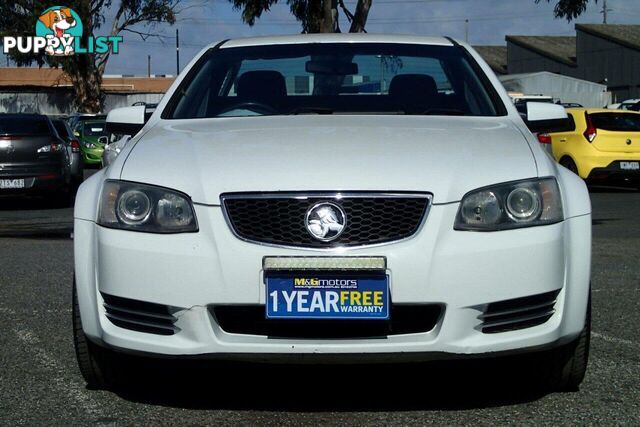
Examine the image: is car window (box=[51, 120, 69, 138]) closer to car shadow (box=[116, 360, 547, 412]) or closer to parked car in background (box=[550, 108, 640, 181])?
parked car in background (box=[550, 108, 640, 181])

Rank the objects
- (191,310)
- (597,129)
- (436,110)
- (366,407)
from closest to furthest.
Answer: (191,310)
(366,407)
(436,110)
(597,129)

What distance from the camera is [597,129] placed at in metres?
20.5

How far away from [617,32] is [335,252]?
7451 centimetres

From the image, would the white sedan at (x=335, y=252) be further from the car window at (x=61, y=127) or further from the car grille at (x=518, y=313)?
the car window at (x=61, y=127)

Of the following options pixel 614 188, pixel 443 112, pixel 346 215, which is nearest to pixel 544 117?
pixel 443 112

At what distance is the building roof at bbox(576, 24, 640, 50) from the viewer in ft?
237

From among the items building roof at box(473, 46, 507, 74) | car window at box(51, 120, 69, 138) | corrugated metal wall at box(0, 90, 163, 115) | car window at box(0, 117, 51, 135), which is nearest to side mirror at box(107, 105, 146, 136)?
car window at box(0, 117, 51, 135)

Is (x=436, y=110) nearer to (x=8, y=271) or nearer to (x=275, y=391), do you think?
(x=275, y=391)

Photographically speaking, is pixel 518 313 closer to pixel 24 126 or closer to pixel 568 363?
pixel 568 363

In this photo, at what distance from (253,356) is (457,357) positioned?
0.71m

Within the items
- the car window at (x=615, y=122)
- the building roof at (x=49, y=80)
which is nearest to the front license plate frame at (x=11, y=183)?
the car window at (x=615, y=122)

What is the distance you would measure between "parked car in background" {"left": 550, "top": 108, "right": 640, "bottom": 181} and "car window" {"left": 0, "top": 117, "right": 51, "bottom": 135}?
816cm

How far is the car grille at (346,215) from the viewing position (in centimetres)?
441

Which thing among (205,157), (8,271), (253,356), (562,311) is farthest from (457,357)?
(8,271)
